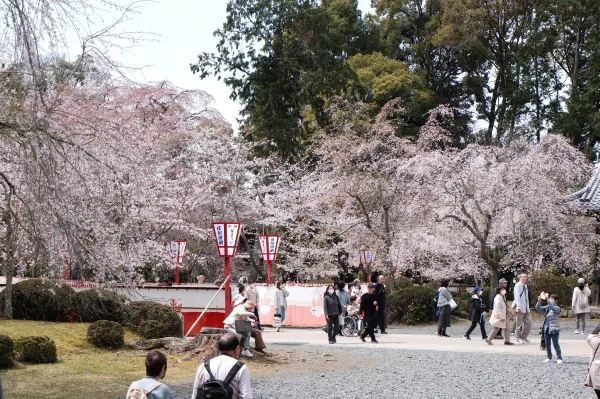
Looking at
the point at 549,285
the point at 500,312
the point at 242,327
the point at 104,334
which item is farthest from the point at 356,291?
the point at 104,334

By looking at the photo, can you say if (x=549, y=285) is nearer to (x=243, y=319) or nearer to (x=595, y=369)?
(x=243, y=319)

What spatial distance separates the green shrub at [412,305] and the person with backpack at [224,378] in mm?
20754

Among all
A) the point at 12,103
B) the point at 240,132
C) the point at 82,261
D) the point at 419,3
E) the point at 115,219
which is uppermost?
the point at 419,3

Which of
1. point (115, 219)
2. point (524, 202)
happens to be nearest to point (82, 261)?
→ point (115, 219)

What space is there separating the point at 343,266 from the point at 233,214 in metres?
5.87

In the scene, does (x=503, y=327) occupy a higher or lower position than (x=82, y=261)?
lower

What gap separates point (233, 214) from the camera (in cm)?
3291

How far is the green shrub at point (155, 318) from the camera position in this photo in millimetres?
16500

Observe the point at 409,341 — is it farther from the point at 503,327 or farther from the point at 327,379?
the point at 327,379

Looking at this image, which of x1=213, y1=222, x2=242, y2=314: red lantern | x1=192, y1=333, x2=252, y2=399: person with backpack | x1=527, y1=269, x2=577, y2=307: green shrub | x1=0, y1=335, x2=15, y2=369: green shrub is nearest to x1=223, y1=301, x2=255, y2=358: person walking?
x1=213, y1=222, x2=242, y2=314: red lantern

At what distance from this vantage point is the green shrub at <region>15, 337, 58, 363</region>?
12.9 m

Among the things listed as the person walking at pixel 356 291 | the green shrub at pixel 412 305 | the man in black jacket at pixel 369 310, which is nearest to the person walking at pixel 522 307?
the man in black jacket at pixel 369 310

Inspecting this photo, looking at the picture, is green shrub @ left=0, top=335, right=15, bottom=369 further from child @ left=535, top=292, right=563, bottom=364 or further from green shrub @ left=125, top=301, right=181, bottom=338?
child @ left=535, top=292, right=563, bottom=364

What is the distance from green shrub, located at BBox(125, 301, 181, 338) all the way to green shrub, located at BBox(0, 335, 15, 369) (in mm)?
4107
